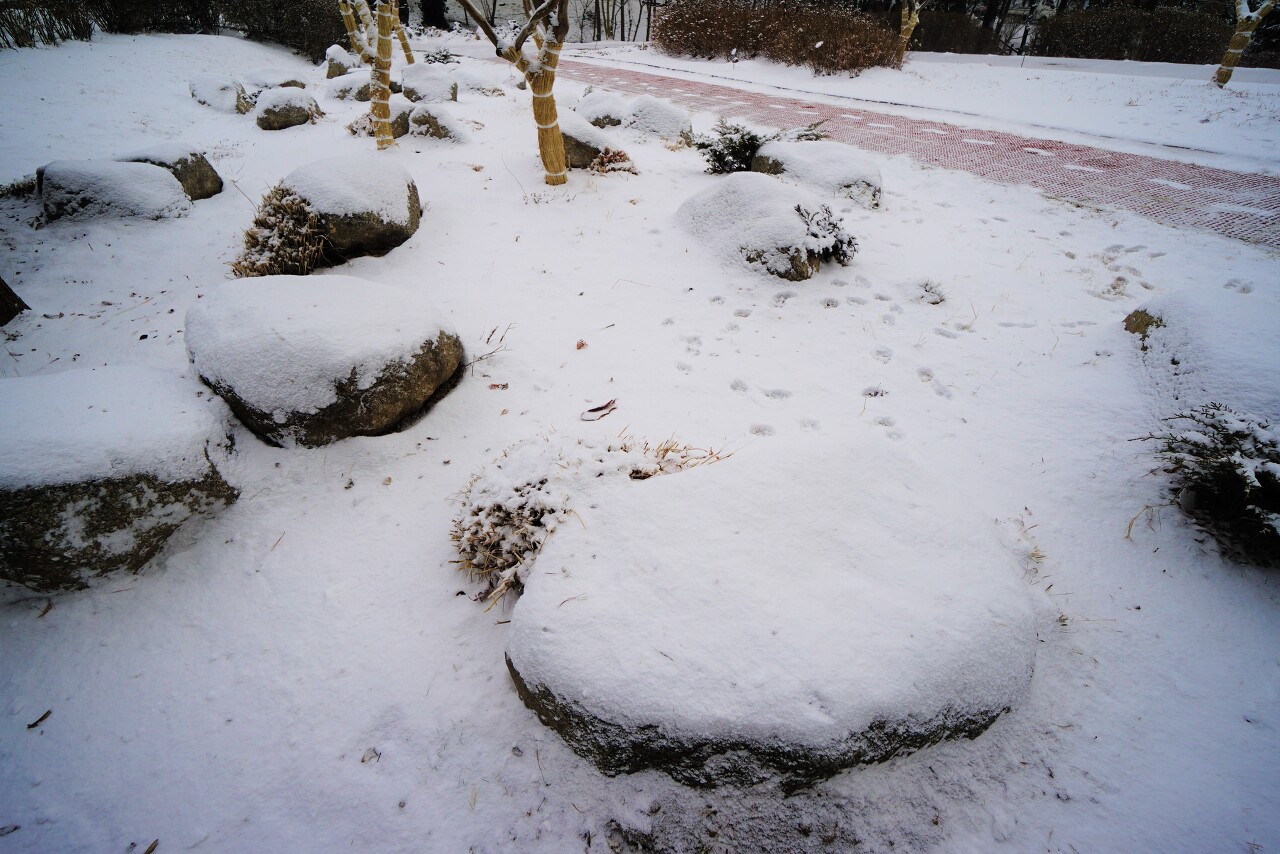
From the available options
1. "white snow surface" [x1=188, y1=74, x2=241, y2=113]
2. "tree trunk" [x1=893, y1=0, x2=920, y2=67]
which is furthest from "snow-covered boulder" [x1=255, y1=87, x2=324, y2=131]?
→ "tree trunk" [x1=893, y1=0, x2=920, y2=67]

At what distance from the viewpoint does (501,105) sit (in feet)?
31.3

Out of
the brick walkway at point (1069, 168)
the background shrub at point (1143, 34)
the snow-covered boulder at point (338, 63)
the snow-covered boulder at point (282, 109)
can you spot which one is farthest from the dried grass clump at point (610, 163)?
the background shrub at point (1143, 34)

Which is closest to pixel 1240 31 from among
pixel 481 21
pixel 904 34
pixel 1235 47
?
pixel 1235 47

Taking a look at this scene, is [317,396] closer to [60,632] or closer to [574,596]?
[60,632]

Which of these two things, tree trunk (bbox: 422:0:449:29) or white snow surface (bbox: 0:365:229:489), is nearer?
white snow surface (bbox: 0:365:229:489)

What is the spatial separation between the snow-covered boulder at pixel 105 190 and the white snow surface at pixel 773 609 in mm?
6251

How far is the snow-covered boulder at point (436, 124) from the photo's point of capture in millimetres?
7391

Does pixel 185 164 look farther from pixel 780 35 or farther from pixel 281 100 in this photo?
pixel 780 35

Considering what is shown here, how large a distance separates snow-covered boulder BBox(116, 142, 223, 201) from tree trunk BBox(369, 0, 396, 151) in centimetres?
206

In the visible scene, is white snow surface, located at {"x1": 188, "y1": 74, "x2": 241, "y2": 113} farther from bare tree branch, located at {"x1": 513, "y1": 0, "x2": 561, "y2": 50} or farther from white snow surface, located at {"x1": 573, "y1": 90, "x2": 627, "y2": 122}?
bare tree branch, located at {"x1": 513, "y1": 0, "x2": 561, "y2": 50}

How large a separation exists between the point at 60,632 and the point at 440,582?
170 cm

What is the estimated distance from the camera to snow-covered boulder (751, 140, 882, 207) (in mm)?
5852

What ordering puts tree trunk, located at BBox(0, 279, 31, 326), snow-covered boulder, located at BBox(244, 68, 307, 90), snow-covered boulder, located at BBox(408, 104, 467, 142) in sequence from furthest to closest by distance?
snow-covered boulder, located at BBox(244, 68, 307, 90), snow-covered boulder, located at BBox(408, 104, 467, 142), tree trunk, located at BBox(0, 279, 31, 326)

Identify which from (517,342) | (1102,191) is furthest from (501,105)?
(1102,191)
